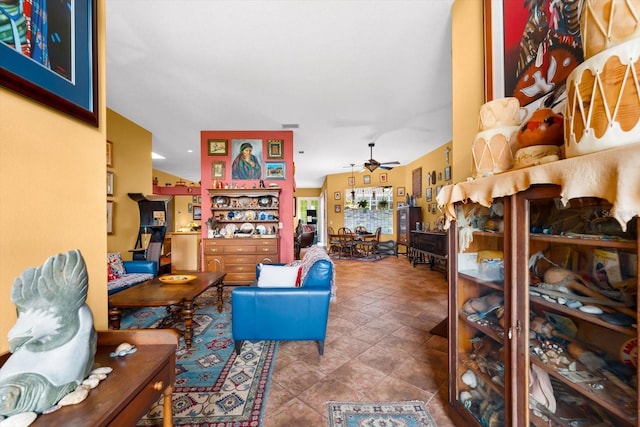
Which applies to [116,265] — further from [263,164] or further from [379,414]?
[379,414]

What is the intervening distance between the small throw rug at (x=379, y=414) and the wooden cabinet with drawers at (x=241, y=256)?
9.94 ft

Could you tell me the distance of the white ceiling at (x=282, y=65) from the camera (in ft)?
7.07

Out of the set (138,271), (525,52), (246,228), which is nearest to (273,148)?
(246,228)

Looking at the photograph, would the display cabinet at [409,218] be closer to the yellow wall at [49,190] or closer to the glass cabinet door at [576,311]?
the glass cabinet door at [576,311]

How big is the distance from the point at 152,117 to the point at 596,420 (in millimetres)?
5735

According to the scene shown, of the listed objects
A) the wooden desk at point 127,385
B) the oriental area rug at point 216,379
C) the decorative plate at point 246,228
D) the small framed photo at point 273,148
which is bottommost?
the oriental area rug at point 216,379

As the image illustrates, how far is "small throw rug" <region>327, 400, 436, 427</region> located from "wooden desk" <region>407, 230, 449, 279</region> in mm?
3336

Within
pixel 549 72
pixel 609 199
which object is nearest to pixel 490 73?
pixel 549 72

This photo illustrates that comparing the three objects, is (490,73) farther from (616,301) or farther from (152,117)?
(152,117)

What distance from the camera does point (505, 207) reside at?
1118 mm

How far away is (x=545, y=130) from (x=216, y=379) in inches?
101

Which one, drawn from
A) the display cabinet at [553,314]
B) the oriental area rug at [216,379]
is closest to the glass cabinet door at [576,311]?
the display cabinet at [553,314]

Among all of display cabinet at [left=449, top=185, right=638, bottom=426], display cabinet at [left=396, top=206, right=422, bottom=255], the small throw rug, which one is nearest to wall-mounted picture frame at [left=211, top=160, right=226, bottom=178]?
the small throw rug

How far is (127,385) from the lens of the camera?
0.71 metres
